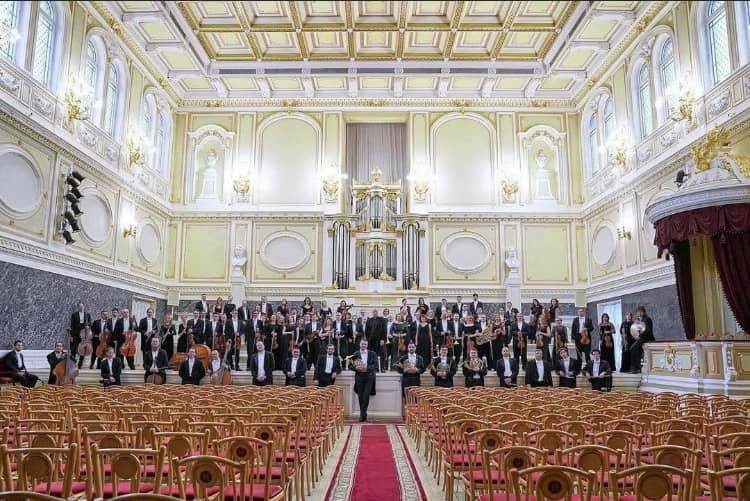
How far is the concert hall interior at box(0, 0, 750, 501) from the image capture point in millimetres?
4777


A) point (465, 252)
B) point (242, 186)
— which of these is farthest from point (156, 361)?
point (465, 252)

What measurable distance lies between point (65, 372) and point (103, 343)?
144cm

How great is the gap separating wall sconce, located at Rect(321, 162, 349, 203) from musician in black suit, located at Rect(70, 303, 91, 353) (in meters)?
8.46

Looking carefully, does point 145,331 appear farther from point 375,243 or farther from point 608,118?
point 608,118

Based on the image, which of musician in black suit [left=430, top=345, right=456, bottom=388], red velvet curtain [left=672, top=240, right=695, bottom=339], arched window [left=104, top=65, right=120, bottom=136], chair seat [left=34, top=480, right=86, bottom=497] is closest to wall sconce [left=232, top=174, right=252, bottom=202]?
arched window [left=104, top=65, right=120, bottom=136]

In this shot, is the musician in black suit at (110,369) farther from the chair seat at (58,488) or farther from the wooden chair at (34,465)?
the wooden chair at (34,465)

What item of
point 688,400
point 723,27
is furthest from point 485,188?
point 688,400

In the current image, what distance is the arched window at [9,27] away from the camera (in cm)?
1056

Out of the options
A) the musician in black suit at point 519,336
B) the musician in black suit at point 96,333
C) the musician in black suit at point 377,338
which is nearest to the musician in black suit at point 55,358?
the musician in black suit at point 96,333

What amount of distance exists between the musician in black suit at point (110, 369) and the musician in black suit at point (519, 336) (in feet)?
25.8

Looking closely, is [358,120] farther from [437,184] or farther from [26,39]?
[26,39]

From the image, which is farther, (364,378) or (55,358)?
(364,378)

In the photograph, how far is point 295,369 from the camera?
11.6 metres

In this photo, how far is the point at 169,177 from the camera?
18828 mm
